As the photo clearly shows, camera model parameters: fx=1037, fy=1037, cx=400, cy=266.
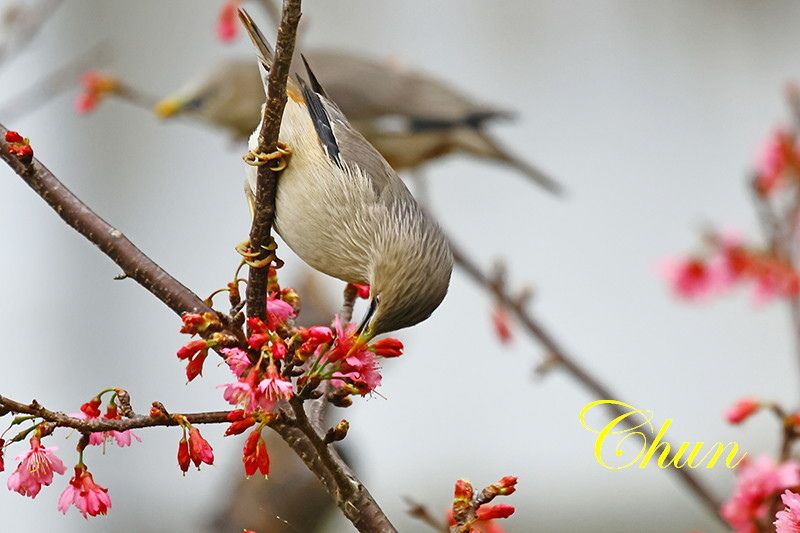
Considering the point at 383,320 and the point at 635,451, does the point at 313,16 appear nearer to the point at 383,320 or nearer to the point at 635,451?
the point at 635,451

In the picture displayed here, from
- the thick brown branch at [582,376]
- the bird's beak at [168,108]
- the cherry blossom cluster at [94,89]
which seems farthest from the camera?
the bird's beak at [168,108]

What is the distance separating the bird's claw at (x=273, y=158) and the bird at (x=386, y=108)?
65.4 inches

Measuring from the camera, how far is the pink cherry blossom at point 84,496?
3.44ft

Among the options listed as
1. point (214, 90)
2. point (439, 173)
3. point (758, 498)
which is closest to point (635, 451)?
point (439, 173)

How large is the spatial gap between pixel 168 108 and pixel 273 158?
2.04 metres

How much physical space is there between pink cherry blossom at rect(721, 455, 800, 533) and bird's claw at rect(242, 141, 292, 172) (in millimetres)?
783

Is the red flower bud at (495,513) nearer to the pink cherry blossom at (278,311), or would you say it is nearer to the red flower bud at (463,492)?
the red flower bud at (463,492)

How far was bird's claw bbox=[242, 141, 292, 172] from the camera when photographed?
1.29m

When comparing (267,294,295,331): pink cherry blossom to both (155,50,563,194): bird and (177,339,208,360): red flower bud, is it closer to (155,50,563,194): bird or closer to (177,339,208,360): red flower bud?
(177,339,208,360): red flower bud

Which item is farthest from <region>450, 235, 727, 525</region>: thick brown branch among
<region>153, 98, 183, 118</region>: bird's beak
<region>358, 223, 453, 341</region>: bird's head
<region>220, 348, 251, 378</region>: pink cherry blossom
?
<region>153, 98, 183, 118</region>: bird's beak

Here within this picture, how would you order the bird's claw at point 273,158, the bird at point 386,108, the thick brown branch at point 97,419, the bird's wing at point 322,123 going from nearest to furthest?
1. the thick brown branch at point 97,419
2. the bird's claw at point 273,158
3. the bird's wing at point 322,123
4. the bird at point 386,108

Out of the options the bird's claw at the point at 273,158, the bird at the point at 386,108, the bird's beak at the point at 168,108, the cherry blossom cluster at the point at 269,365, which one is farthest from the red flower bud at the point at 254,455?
the bird's beak at the point at 168,108

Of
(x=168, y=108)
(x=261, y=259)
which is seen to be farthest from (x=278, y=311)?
(x=168, y=108)

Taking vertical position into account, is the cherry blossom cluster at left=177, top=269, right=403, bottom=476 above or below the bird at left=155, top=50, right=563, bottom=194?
below
